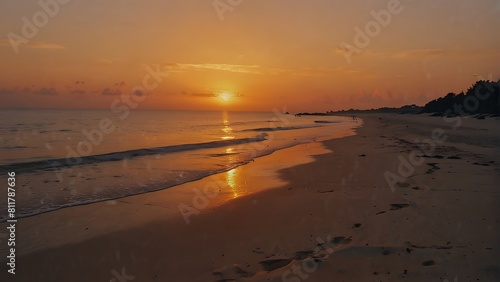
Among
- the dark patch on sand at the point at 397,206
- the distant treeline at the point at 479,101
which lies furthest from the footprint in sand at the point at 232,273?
the distant treeline at the point at 479,101

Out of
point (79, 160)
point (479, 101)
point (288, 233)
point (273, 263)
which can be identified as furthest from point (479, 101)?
point (273, 263)

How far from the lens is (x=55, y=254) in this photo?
23.0 ft

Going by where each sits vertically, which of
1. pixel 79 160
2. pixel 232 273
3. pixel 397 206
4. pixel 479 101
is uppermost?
pixel 479 101

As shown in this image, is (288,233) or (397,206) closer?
(288,233)

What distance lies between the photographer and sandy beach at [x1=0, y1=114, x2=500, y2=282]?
17.9 feet

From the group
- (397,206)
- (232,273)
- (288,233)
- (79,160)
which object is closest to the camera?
(232,273)

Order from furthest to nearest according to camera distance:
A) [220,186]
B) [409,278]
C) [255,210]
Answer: [220,186] → [255,210] → [409,278]

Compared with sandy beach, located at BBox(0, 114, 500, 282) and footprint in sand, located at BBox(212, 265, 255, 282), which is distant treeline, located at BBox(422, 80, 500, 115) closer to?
sandy beach, located at BBox(0, 114, 500, 282)

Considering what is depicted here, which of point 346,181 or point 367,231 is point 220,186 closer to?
point 346,181

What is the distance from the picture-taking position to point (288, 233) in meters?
7.40

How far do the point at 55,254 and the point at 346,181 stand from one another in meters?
9.46

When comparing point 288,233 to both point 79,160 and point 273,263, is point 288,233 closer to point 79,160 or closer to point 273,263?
point 273,263

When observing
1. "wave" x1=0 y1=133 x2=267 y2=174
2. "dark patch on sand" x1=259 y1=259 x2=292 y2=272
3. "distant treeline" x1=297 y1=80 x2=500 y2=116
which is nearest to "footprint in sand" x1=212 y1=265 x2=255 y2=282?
"dark patch on sand" x1=259 y1=259 x2=292 y2=272

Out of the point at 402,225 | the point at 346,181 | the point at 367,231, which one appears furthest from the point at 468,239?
the point at 346,181
